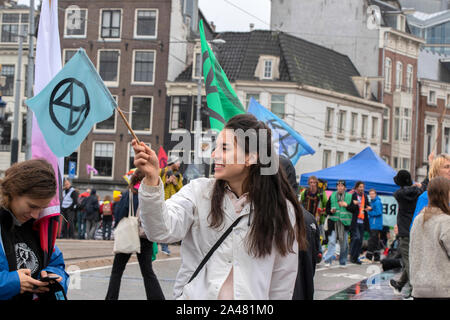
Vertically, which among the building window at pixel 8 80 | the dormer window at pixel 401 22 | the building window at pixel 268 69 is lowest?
the building window at pixel 8 80

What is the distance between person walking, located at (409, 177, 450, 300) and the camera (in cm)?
555

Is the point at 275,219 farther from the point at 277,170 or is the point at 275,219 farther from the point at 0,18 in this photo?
the point at 0,18

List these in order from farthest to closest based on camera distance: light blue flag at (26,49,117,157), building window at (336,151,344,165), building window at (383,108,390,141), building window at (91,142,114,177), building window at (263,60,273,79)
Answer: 1. building window at (383,108,390,141)
2. building window at (336,151,344,165)
3. building window at (263,60,273,79)
4. building window at (91,142,114,177)
5. light blue flag at (26,49,117,157)

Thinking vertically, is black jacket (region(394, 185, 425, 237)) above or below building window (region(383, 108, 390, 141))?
below

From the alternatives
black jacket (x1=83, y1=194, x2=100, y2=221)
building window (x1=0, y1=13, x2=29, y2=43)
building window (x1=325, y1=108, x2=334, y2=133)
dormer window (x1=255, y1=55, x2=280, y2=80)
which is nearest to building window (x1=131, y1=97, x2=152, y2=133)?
dormer window (x1=255, y1=55, x2=280, y2=80)

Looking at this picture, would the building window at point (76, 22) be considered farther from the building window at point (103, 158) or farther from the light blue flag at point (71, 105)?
the light blue flag at point (71, 105)

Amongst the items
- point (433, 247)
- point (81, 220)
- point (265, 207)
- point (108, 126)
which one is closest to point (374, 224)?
point (81, 220)

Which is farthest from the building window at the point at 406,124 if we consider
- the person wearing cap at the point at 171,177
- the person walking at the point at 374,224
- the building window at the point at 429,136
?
the person wearing cap at the point at 171,177

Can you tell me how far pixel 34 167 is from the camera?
3.48 metres

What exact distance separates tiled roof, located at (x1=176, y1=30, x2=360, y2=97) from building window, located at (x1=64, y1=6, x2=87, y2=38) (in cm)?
593

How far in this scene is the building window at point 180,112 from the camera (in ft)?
131

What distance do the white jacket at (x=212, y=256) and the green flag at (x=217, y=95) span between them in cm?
474

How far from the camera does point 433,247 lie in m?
5.62

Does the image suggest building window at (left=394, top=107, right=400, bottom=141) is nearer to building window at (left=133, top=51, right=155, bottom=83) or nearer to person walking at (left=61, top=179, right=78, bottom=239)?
building window at (left=133, top=51, right=155, bottom=83)
